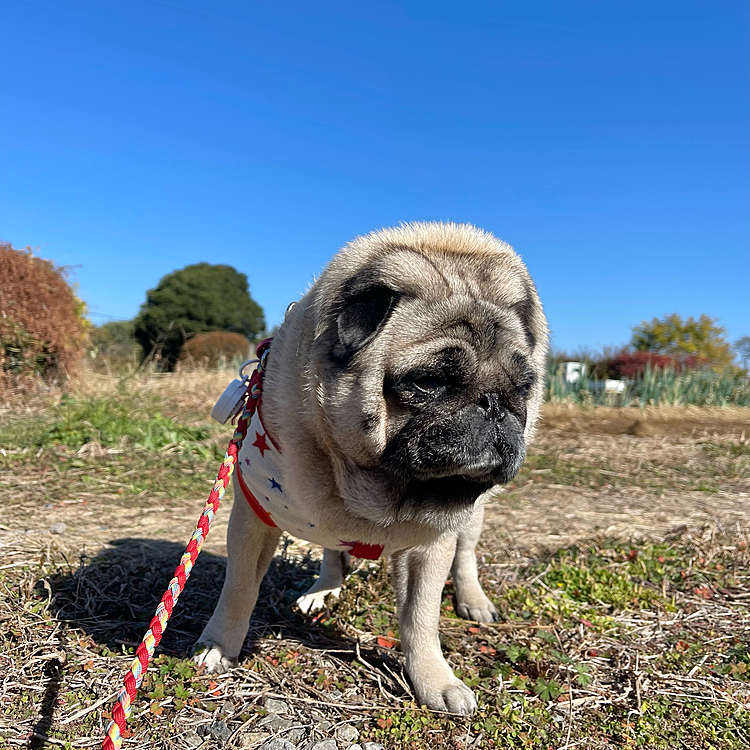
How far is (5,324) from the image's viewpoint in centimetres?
855

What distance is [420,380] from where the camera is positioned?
5.67ft

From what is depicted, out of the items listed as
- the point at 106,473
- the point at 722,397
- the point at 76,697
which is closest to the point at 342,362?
the point at 76,697

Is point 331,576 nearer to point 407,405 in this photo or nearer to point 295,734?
point 295,734

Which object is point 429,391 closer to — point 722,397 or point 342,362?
point 342,362

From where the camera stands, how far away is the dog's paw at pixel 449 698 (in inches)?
86.1

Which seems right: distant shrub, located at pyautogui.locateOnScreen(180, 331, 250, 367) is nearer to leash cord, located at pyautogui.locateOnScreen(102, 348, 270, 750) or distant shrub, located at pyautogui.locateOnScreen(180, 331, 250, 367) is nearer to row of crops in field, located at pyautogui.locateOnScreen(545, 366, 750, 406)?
row of crops in field, located at pyautogui.locateOnScreen(545, 366, 750, 406)

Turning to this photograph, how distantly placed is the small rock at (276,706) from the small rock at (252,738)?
120 mm

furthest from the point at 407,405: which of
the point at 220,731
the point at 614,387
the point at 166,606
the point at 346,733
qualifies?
the point at 614,387

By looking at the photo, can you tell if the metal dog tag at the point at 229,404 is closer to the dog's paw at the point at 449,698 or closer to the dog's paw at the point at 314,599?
the dog's paw at the point at 314,599

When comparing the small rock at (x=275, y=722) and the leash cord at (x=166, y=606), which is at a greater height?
the leash cord at (x=166, y=606)

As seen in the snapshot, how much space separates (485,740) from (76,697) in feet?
4.80

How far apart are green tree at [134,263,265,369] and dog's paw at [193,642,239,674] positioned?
23.3 metres

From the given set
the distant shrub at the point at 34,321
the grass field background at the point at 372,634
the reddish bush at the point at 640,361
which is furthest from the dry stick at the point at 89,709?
the reddish bush at the point at 640,361

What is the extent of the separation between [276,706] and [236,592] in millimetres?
457
